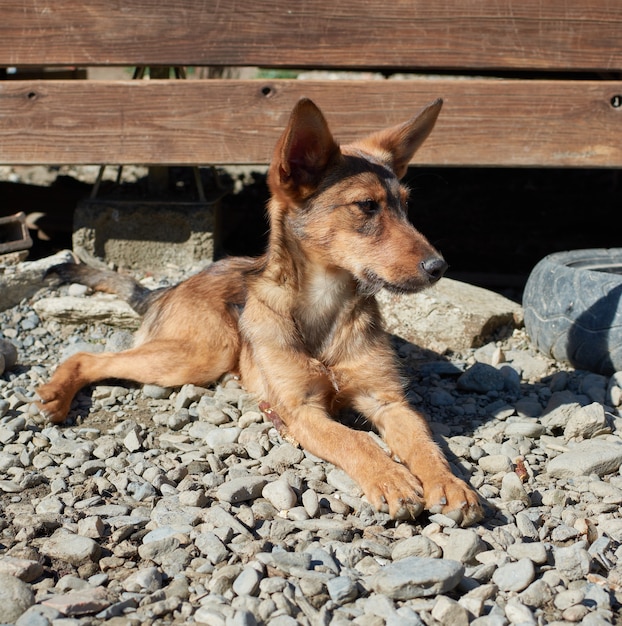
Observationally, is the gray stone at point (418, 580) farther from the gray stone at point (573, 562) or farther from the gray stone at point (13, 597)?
the gray stone at point (13, 597)

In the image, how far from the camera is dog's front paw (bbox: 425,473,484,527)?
11.0 ft

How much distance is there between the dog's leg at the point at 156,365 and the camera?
16.4 ft

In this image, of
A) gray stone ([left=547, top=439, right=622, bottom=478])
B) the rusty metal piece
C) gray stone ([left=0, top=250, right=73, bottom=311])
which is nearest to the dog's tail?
gray stone ([left=0, top=250, right=73, bottom=311])

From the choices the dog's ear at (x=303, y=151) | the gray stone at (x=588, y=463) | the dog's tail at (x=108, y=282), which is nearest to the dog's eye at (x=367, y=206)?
the dog's ear at (x=303, y=151)

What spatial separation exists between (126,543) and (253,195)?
20.7ft

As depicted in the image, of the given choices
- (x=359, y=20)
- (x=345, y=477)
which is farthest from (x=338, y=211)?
(x=359, y=20)

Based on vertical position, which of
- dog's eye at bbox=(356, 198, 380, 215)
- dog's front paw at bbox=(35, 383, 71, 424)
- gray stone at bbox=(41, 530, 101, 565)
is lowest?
dog's front paw at bbox=(35, 383, 71, 424)

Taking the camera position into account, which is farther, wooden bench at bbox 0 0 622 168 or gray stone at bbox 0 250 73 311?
gray stone at bbox 0 250 73 311

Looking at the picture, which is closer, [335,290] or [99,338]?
[335,290]

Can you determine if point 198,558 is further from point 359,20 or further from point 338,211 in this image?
point 359,20

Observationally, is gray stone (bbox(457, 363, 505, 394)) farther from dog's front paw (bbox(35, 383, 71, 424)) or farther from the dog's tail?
dog's front paw (bbox(35, 383, 71, 424))

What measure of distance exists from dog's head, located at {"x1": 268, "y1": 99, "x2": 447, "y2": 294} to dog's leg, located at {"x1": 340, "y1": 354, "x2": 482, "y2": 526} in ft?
1.64

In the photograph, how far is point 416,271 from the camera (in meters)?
3.95

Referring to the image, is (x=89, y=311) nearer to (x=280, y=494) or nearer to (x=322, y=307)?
(x=322, y=307)
